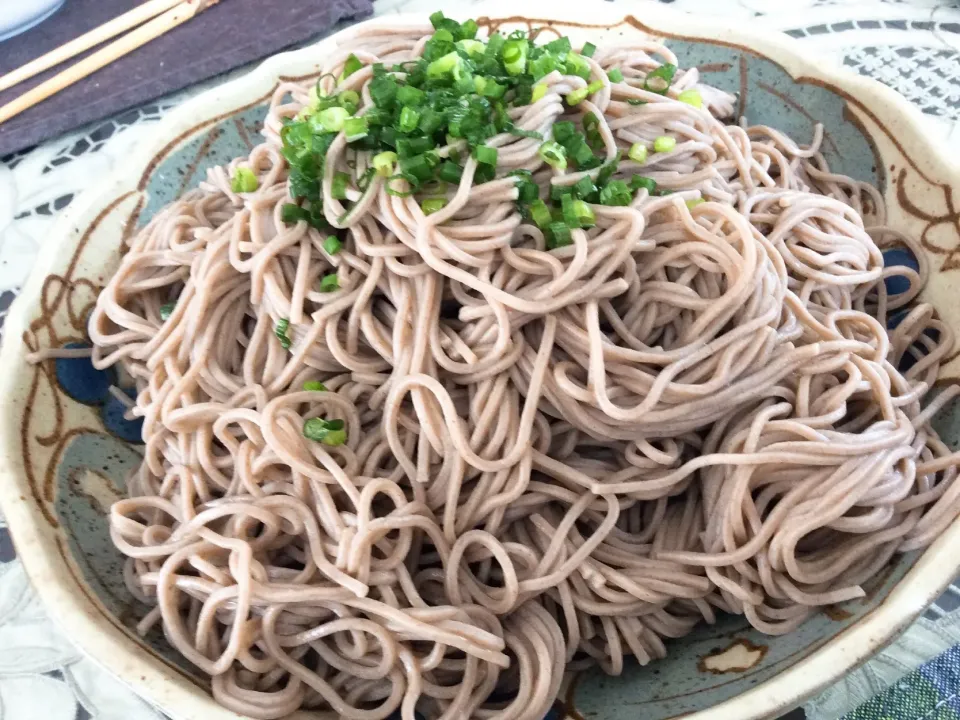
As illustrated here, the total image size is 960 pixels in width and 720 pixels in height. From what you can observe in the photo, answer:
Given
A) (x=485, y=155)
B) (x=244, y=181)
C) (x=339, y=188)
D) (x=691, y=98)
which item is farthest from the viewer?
(x=691, y=98)

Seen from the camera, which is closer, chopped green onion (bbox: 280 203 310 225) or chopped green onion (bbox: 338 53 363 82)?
chopped green onion (bbox: 280 203 310 225)

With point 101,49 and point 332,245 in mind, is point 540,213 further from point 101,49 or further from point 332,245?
point 101,49

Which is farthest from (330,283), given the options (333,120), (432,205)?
(333,120)

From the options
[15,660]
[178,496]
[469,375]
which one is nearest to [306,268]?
[469,375]

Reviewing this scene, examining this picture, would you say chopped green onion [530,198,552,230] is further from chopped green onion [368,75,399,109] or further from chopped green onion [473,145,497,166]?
chopped green onion [368,75,399,109]

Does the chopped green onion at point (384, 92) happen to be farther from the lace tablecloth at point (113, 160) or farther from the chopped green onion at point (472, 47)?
the lace tablecloth at point (113, 160)

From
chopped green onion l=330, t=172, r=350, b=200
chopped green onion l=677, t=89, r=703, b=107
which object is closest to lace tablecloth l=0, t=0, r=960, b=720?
chopped green onion l=677, t=89, r=703, b=107
